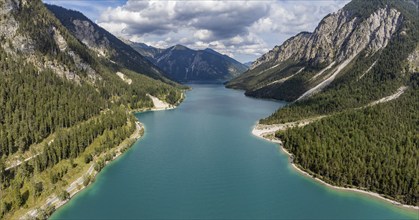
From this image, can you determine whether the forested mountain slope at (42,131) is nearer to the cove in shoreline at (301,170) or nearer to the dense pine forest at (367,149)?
the cove in shoreline at (301,170)

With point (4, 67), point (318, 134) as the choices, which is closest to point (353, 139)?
point (318, 134)

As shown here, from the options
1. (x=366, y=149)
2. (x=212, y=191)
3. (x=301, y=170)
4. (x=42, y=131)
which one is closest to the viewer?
(x=212, y=191)

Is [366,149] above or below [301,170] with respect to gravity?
above

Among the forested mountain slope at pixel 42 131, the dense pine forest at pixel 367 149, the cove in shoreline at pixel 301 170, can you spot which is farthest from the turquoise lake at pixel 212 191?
the forested mountain slope at pixel 42 131

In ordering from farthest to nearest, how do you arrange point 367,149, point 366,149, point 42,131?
point 42,131, point 367,149, point 366,149

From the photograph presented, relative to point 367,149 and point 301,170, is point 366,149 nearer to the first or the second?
point 367,149

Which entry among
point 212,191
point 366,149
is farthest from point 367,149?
point 212,191

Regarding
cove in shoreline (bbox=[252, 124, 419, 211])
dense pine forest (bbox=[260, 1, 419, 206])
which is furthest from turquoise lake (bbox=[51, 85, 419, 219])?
dense pine forest (bbox=[260, 1, 419, 206])

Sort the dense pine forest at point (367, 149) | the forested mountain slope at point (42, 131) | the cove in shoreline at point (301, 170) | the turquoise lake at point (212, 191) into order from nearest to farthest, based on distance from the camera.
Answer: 1. the turquoise lake at point (212, 191)
2. the cove in shoreline at point (301, 170)
3. the forested mountain slope at point (42, 131)
4. the dense pine forest at point (367, 149)

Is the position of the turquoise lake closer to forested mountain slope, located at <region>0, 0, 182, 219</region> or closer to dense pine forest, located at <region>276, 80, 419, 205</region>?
dense pine forest, located at <region>276, 80, 419, 205</region>
